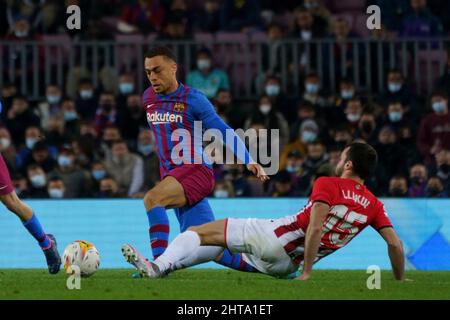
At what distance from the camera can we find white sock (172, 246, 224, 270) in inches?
426

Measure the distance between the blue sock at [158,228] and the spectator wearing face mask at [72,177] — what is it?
611cm

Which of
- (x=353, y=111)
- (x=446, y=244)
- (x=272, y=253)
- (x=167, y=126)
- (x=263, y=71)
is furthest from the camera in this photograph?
(x=263, y=71)

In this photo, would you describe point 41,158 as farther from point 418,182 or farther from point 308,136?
point 418,182

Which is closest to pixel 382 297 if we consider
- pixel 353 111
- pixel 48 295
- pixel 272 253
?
pixel 272 253

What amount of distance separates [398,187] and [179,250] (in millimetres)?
6837

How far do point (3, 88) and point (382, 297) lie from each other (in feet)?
36.3

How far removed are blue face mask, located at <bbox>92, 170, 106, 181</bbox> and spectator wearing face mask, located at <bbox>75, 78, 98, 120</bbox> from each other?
1.61 meters

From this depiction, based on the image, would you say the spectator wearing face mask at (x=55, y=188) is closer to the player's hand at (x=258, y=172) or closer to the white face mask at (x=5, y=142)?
the white face mask at (x=5, y=142)

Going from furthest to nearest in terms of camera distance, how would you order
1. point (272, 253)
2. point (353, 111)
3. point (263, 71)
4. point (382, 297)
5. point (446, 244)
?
point (263, 71) → point (353, 111) → point (446, 244) → point (272, 253) → point (382, 297)

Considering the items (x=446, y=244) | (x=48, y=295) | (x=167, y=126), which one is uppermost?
(x=167, y=126)

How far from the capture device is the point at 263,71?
20.1 meters

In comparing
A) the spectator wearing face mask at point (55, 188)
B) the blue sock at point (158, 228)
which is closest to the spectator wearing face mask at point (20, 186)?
the spectator wearing face mask at point (55, 188)

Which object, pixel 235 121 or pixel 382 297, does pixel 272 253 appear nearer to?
pixel 382 297

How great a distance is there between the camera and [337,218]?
1084 centimetres
